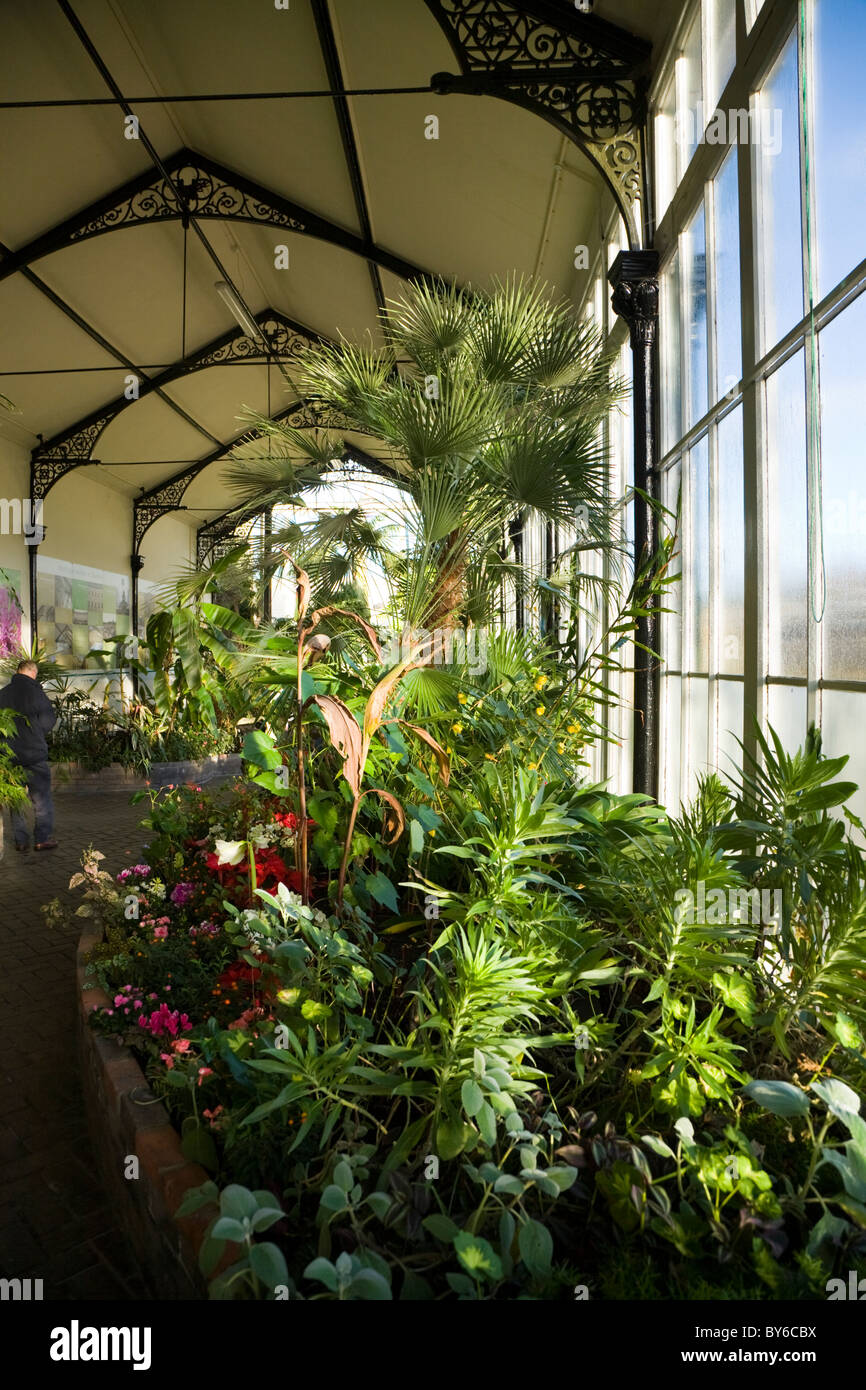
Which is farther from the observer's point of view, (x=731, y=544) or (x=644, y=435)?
(x=644, y=435)

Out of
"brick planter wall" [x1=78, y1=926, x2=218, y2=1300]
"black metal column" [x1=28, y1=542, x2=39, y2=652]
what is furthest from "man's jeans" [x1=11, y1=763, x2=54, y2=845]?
"black metal column" [x1=28, y1=542, x2=39, y2=652]

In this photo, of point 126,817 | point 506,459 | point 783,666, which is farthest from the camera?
point 126,817

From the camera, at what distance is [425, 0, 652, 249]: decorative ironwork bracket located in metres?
4.59

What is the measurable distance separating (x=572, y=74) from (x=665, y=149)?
26.1 inches

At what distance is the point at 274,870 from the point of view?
122 inches

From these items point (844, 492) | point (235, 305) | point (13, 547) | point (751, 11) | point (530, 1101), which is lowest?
point (530, 1101)

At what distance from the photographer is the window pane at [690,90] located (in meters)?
4.05

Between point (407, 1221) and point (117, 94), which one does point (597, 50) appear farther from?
point (407, 1221)

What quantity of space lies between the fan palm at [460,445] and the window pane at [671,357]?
283mm

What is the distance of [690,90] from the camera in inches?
164

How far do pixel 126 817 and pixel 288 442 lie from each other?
437 centimetres

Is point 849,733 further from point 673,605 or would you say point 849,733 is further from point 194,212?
point 194,212

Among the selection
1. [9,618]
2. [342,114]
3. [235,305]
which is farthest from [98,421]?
[342,114]
